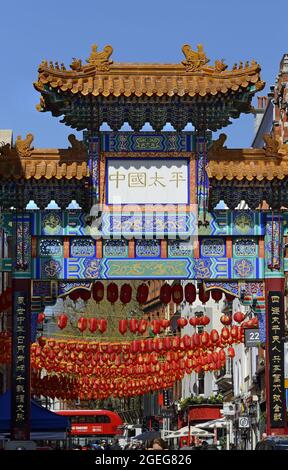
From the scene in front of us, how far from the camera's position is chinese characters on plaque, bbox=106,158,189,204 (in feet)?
83.6

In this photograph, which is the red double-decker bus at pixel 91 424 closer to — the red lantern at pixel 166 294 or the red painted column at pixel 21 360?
the red lantern at pixel 166 294

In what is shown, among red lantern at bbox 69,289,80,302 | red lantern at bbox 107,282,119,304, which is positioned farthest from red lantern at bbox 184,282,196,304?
red lantern at bbox 69,289,80,302

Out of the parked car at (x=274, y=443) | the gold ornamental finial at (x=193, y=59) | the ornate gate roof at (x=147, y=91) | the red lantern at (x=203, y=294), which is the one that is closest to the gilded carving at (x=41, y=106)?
the ornate gate roof at (x=147, y=91)

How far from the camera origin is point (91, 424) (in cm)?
6162

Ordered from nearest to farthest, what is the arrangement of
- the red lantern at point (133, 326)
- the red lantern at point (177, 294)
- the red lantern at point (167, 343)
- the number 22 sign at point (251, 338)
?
the red lantern at point (177, 294) → the red lantern at point (133, 326) → the number 22 sign at point (251, 338) → the red lantern at point (167, 343)

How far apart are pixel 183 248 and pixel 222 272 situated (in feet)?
3.63

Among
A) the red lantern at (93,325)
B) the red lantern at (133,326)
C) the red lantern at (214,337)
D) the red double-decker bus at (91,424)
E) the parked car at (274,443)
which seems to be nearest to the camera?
the parked car at (274,443)

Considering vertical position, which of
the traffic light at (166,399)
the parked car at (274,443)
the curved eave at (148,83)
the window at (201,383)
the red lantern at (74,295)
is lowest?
the traffic light at (166,399)

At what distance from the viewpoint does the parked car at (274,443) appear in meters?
20.6

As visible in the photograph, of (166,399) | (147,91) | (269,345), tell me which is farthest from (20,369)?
(166,399)

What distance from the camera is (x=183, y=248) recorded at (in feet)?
83.7

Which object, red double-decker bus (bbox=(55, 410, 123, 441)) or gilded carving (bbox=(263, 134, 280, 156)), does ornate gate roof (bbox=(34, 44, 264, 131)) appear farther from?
red double-decker bus (bbox=(55, 410, 123, 441))

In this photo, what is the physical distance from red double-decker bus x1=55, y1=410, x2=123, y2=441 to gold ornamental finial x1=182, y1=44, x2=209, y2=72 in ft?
125

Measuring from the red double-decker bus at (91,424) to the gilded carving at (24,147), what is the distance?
3702 cm
